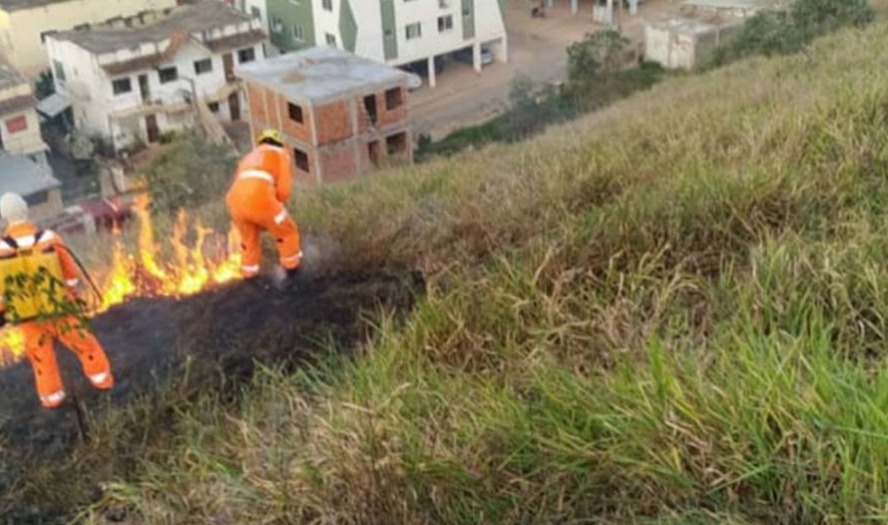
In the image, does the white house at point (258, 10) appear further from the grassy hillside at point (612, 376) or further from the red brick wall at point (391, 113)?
the grassy hillside at point (612, 376)

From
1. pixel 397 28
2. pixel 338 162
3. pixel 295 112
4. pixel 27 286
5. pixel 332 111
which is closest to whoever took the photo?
pixel 27 286

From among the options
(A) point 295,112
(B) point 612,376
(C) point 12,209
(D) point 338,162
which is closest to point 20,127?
(A) point 295,112

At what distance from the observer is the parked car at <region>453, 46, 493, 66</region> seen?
2998 centimetres

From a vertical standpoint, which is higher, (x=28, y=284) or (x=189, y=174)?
(x=28, y=284)

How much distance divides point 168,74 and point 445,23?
23.5 feet

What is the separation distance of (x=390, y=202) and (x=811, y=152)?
10.4 ft

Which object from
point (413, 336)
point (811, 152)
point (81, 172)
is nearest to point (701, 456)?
point (413, 336)

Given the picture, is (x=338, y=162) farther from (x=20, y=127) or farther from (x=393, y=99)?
(x=20, y=127)

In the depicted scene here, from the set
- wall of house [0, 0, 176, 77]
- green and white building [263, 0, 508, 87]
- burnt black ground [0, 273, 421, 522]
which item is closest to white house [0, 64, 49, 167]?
wall of house [0, 0, 176, 77]

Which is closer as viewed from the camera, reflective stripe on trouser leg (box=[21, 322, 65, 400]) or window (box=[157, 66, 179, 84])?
reflective stripe on trouser leg (box=[21, 322, 65, 400])

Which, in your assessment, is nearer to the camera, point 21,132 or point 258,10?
point 21,132

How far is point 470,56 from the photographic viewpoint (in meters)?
30.2

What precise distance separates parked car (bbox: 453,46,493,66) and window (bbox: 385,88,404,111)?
8.53 m

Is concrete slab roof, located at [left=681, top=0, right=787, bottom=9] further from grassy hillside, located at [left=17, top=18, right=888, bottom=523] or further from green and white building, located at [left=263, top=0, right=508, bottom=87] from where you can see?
Answer: grassy hillside, located at [left=17, top=18, right=888, bottom=523]
